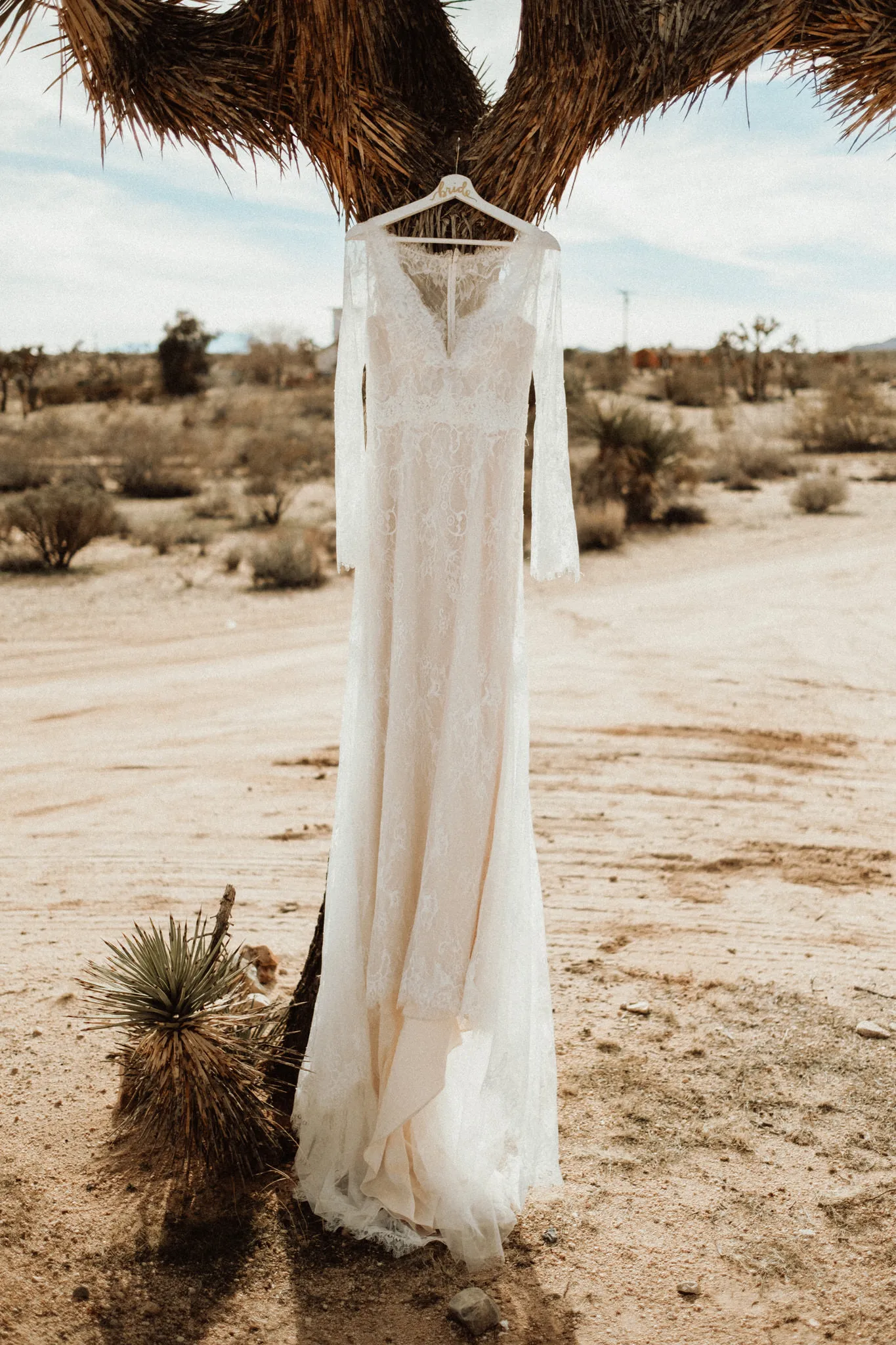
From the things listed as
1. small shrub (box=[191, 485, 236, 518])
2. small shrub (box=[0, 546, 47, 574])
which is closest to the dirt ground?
small shrub (box=[0, 546, 47, 574])

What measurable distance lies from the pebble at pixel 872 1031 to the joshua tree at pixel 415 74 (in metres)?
3.04

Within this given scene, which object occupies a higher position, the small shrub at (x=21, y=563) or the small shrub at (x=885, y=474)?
the small shrub at (x=885, y=474)

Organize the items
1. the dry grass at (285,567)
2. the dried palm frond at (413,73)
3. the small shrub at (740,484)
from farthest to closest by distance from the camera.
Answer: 1. the small shrub at (740,484)
2. the dry grass at (285,567)
3. the dried palm frond at (413,73)

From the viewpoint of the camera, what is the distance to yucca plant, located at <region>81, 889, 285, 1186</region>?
3.09 meters

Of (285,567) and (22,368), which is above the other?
(22,368)

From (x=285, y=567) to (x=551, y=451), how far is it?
9.68m

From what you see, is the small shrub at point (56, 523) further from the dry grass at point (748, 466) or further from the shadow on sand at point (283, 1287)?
the shadow on sand at point (283, 1287)

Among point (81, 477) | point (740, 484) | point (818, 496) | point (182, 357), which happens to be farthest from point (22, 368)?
point (818, 496)

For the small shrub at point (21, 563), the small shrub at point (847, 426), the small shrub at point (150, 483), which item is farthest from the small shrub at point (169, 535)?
the small shrub at point (847, 426)

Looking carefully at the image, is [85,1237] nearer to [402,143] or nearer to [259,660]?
[402,143]

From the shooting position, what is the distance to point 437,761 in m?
3.00

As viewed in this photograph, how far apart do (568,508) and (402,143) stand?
1.02m

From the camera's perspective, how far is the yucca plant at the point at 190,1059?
122 inches

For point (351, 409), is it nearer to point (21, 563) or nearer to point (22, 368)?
point (21, 563)
